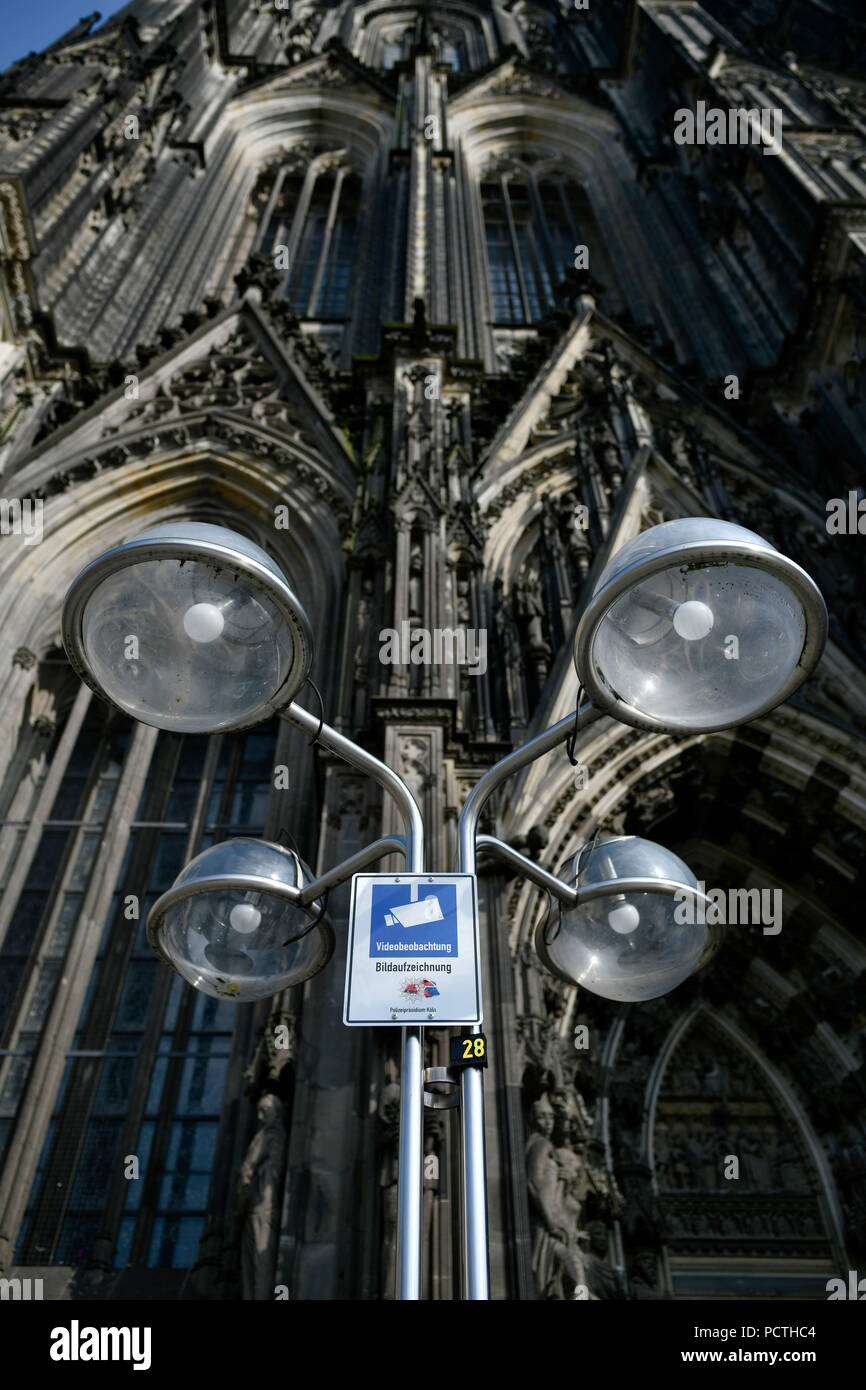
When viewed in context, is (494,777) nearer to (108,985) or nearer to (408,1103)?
(408,1103)

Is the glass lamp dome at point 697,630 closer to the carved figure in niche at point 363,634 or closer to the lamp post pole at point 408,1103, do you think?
the lamp post pole at point 408,1103

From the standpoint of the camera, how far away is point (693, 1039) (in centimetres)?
1000

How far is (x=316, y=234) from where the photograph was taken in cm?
2184

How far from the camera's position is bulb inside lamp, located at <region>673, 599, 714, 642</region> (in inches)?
154

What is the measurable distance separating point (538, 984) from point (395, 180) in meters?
18.5

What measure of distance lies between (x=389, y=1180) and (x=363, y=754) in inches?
97.6

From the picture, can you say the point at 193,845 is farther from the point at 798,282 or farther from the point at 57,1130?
the point at 798,282

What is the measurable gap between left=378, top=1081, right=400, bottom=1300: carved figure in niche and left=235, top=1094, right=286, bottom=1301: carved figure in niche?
0.63 meters

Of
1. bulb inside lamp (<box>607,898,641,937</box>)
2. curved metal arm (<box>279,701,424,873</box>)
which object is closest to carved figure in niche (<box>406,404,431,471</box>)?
curved metal arm (<box>279,701,424,873</box>)

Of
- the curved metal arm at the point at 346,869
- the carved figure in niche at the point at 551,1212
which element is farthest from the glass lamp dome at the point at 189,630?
the carved figure in niche at the point at 551,1212
